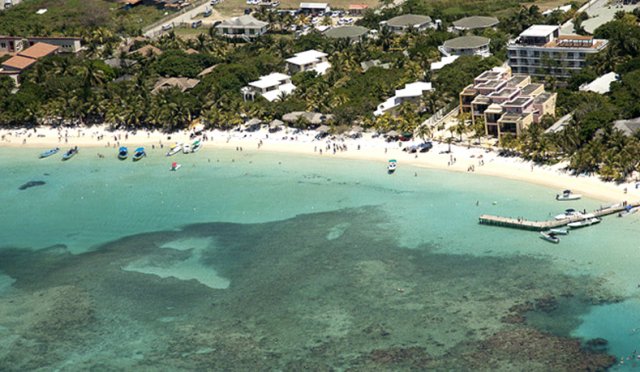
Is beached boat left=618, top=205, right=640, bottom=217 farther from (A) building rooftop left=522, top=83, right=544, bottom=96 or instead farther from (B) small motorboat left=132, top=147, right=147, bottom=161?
(B) small motorboat left=132, top=147, right=147, bottom=161

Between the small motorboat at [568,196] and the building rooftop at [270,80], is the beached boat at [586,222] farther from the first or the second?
the building rooftop at [270,80]

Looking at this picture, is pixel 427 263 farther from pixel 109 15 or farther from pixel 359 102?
pixel 109 15

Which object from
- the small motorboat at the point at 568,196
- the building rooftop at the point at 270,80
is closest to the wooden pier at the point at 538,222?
the small motorboat at the point at 568,196

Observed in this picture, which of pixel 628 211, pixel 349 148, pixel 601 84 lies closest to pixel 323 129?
pixel 349 148

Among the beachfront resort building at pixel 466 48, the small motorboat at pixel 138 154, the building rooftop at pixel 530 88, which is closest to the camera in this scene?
the building rooftop at pixel 530 88

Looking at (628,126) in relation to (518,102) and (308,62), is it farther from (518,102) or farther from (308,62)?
(308,62)

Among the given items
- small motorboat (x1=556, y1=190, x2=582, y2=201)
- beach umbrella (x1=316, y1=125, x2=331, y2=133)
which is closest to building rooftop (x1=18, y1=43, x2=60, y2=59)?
beach umbrella (x1=316, y1=125, x2=331, y2=133)
